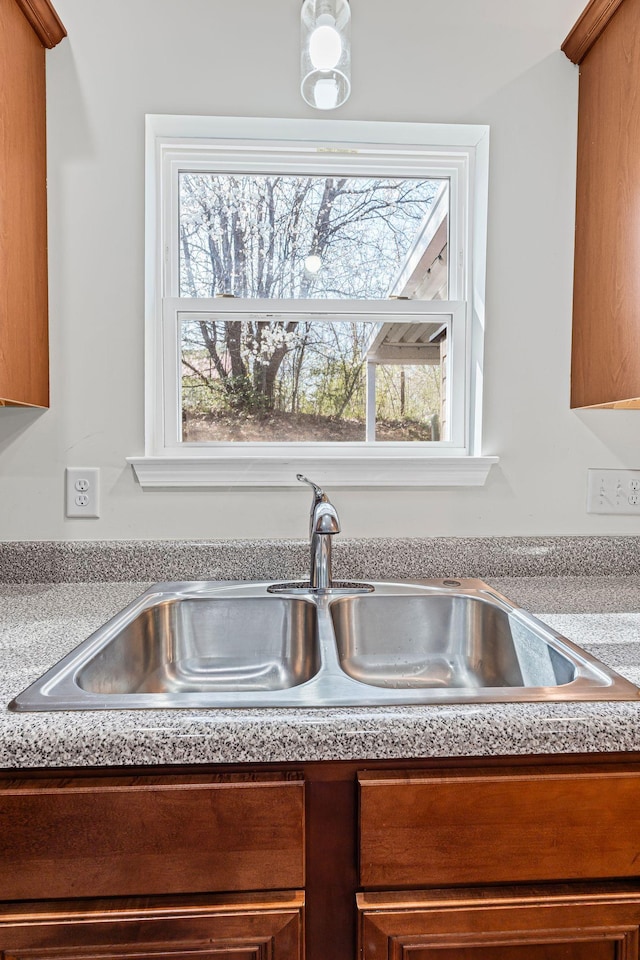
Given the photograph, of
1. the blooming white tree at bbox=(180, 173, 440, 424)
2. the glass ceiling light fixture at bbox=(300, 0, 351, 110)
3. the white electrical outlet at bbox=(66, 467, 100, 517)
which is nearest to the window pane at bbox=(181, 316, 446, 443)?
the blooming white tree at bbox=(180, 173, 440, 424)

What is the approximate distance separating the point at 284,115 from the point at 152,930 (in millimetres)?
1599

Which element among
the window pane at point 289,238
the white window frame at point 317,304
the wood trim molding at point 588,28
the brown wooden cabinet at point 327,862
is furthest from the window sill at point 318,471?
the wood trim molding at point 588,28

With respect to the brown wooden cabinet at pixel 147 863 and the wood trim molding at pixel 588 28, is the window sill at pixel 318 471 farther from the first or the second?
the wood trim molding at pixel 588 28

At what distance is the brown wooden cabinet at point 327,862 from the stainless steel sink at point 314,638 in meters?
0.28

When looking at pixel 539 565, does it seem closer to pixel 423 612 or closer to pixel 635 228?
pixel 423 612

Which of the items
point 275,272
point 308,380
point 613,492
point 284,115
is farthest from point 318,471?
point 284,115

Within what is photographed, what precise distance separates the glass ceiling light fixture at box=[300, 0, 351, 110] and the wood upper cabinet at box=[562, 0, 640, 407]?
68 cm

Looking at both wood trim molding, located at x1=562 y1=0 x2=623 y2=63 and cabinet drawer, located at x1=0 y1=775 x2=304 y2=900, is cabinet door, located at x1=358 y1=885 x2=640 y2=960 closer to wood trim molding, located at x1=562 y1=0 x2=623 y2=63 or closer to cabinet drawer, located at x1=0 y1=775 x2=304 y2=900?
cabinet drawer, located at x1=0 y1=775 x2=304 y2=900

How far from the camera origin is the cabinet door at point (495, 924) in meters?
0.68

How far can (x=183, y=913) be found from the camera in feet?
2.17

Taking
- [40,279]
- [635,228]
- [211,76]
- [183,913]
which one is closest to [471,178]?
[635,228]

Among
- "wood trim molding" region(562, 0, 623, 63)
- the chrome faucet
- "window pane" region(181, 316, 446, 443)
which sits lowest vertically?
the chrome faucet

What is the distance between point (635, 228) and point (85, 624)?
135cm

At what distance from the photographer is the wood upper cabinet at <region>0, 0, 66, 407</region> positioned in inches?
46.2
